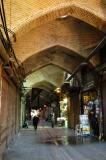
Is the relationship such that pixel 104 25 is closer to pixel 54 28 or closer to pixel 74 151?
pixel 54 28

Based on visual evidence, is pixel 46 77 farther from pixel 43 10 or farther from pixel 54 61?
pixel 43 10

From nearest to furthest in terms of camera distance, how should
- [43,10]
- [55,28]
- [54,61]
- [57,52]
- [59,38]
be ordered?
[43,10]
[55,28]
[59,38]
[57,52]
[54,61]

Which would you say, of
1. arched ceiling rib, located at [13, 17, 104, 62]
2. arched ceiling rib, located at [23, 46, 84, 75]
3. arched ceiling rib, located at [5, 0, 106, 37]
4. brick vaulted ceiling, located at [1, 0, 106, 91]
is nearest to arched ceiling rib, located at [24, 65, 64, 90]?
Result: arched ceiling rib, located at [23, 46, 84, 75]

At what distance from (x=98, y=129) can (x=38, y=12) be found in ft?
26.6

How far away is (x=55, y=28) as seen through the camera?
17.2 metres

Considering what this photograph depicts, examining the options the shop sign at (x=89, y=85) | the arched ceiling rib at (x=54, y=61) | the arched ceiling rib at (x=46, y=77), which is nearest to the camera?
the shop sign at (x=89, y=85)

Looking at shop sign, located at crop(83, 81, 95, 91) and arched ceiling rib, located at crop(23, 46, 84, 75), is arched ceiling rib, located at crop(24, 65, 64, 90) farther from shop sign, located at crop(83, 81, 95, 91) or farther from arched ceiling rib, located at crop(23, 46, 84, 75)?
shop sign, located at crop(83, 81, 95, 91)

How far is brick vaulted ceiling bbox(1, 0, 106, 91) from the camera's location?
12984mm

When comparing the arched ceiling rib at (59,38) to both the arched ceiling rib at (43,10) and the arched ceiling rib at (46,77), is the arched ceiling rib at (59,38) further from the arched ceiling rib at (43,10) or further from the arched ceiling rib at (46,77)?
the arched ceiling rib at (46,77)

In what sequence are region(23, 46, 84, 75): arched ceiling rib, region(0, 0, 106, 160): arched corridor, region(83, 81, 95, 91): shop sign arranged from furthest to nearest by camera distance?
region(23, 46, 84, 75): arched ceiling rib < region(83, 81, 95, 91): shop sign < region(0, 0, 106, 160): arched corridor

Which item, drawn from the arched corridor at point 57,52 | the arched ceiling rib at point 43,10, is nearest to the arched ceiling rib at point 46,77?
the arched corridor at point 57,52

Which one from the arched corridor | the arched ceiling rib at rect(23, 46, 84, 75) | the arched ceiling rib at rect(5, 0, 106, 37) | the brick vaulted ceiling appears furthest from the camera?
→ the arched ceiling rib at rect(23, 46, 84, 75)

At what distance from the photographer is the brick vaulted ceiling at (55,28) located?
13.0 meters

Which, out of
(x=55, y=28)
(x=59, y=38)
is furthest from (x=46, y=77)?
Answer: (x=55, y=28)
